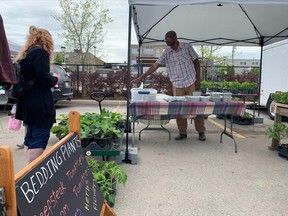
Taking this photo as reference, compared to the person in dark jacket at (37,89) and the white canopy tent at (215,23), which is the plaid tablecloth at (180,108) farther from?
the white canopy tent at (215,23)

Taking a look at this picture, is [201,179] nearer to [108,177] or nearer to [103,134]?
[108,177]

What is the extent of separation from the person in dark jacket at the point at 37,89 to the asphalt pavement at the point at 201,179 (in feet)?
3.37

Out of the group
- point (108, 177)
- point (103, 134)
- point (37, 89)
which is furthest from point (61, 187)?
point (103, 134)

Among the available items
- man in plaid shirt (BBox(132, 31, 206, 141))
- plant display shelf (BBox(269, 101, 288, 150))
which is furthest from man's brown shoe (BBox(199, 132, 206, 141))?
plant display shelf (BBox(269, 101, 288, 150))

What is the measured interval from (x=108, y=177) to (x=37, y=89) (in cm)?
112

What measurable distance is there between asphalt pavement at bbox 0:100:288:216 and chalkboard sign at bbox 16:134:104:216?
2.97 ft

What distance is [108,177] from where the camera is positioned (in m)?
3.02

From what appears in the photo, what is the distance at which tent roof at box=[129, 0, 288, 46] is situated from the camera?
6441 mm

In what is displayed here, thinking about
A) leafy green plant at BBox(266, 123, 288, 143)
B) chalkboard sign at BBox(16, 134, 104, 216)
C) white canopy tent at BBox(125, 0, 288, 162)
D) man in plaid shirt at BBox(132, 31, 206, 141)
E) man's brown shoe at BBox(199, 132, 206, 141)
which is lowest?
man's brown shoe at BBox(199, 132, 206, 141)

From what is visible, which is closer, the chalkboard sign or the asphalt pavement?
the chalkboard sign

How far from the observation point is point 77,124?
2180mm

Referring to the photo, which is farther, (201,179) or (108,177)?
(201,179)

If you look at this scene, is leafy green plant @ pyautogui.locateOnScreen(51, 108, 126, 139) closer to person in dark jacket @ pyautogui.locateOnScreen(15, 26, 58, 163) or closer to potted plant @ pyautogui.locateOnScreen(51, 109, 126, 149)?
potted plant @ pyautogui.locateOnScreen(51, 109, 126, 149)

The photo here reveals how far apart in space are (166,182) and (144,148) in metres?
1.58
